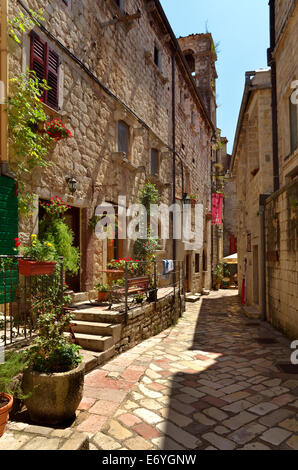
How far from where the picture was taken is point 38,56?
5922mm

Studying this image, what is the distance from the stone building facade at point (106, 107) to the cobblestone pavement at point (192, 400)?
2864 millimetres

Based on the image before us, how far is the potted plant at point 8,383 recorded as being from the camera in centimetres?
266

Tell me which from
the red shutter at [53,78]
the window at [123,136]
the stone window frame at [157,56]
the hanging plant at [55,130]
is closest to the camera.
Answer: the hanging plant at [55,130]

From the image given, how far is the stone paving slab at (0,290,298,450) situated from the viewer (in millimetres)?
3031

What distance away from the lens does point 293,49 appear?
782 cm

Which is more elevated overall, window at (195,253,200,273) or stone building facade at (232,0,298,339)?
stone building facade at (232,0,298,339)

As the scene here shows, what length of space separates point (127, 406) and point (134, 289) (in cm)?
315

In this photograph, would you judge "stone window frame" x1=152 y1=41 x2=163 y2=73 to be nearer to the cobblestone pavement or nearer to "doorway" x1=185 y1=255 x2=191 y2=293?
"doorway" x1=185 y1=255 x2=191 y2=293

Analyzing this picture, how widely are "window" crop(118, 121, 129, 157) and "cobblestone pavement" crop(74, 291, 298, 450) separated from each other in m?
5.72

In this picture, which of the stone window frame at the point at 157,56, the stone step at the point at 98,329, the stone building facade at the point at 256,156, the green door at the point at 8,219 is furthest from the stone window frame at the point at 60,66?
the stone window frame at the point at 157,56

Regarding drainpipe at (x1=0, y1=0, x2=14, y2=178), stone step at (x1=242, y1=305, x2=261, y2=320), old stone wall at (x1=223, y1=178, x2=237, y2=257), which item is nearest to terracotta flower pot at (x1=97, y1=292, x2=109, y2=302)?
drainpipe at (x1=0, y1=0, x2=14, y2=178)

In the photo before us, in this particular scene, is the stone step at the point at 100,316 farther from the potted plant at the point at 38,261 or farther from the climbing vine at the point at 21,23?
the climbing vine at the point at 21,23

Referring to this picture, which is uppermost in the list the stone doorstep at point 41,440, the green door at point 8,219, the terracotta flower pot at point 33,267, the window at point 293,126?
the window at point 293,126

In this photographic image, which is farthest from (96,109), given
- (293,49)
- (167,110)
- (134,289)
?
(167,110)
